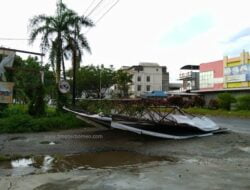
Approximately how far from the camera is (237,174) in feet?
26.8

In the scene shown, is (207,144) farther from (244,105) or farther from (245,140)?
(244,105)

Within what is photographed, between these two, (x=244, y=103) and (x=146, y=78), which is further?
(x=146, y=78)

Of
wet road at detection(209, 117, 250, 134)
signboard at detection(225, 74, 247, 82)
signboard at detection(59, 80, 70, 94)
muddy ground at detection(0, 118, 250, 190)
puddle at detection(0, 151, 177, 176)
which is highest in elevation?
signboard at detection(225, 74, 247, 82)

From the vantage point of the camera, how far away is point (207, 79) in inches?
2299

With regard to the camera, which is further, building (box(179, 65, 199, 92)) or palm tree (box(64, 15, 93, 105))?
building (box(179, 65, 199, 92))

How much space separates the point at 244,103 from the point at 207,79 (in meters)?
17.3

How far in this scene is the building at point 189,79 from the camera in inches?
2691

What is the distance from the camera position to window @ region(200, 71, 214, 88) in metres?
57.3

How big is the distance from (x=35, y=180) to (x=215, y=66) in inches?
2064

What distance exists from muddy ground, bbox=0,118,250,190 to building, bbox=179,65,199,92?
5262 cm

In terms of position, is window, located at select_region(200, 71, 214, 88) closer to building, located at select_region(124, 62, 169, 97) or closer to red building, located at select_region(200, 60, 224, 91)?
red building, located at select_region(200, 60, 224, 91)

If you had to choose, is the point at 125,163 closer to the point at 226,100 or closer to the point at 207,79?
the point at 226,100

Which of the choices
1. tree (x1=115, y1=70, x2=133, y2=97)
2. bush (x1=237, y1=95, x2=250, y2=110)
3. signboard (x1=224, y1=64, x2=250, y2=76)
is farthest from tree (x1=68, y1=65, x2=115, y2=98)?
bush (x1=237, y1=95, x2=250, y2=110)

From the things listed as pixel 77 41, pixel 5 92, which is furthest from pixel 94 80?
pixel 5 92
